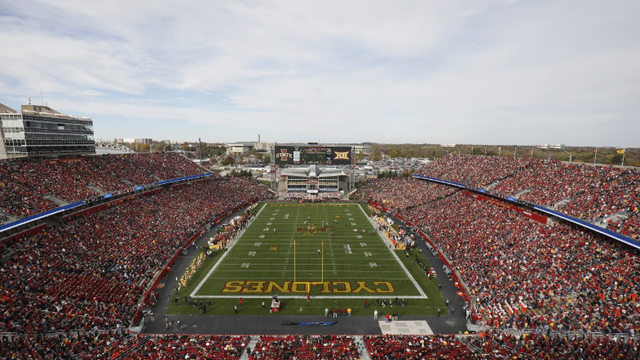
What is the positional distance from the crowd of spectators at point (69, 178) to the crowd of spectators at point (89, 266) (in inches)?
82.9

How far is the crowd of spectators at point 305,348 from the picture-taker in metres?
14.6

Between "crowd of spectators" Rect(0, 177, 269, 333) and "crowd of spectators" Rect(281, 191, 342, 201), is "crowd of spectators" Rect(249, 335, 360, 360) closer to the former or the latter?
"crowd of spectators" Rect(0, 177, 269, 333)

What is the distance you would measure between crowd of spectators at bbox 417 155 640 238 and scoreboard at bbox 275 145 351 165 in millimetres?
21043

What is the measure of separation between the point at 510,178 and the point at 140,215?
4096 cm

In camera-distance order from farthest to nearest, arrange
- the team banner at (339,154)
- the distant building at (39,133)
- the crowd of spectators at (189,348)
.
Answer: the team banner at (339,154), the distant building at (39,133), the crowd of spectators at (189,348)

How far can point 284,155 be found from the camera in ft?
182

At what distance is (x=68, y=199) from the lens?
26766 mm

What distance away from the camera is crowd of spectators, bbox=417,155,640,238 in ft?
69.8

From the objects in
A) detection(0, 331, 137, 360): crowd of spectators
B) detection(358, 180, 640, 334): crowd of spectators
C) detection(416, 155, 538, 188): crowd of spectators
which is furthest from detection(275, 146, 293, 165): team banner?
detection(0, 331, 137, 360): crowd of spectators

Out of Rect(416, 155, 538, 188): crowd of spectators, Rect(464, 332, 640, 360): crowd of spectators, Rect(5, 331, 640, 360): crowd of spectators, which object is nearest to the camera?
Rect(464, 332, 640, 360): crowd of spectators

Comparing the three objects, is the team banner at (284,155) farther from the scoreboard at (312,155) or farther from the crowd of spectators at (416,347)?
the crowd of spectators at (416,347)

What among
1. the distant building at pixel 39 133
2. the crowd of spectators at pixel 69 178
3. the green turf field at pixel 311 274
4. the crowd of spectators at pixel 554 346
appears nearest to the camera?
the crowd of spectators at pixel 554 346

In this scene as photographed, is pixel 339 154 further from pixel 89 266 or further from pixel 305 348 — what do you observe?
pixel 305 348

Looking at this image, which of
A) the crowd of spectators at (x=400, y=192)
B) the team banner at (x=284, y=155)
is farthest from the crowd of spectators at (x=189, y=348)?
the team banner at (x=284, y=155)
